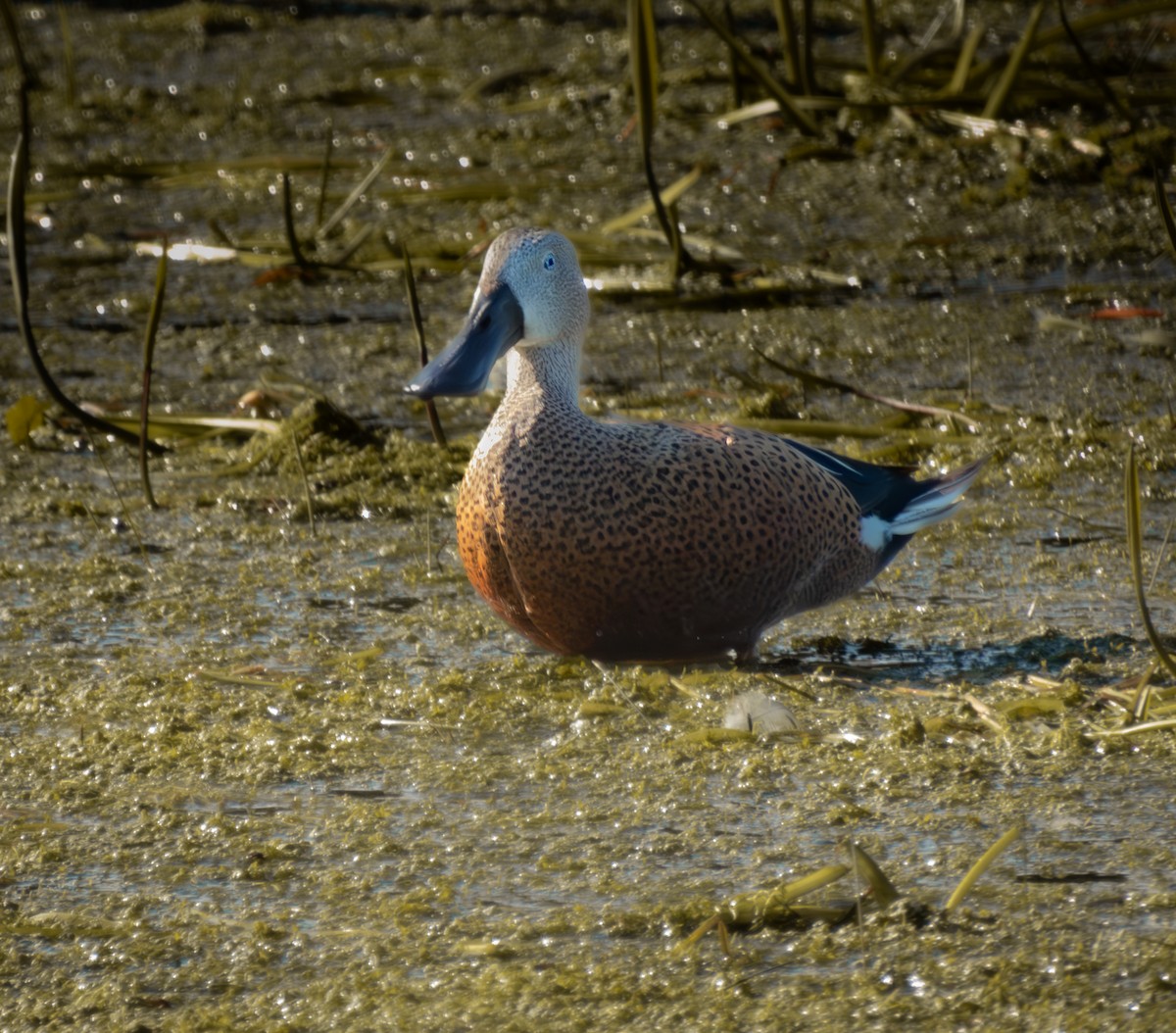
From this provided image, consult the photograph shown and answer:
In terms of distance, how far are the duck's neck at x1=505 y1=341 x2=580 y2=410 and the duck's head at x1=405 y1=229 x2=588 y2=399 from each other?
0.05 ft

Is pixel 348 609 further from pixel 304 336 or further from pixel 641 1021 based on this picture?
pixel 304 336

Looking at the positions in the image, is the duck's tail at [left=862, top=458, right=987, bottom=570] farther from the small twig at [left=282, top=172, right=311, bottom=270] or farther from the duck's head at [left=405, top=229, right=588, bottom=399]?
the small twig at [left=282, top=172, right=311, bottom=270]

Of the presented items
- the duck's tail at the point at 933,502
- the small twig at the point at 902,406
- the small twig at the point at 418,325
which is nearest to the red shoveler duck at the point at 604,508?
the duck's tail at the point at 933,502

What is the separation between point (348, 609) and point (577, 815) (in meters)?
1.09

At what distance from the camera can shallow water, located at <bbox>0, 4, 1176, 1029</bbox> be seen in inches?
91.7

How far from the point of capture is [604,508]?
3.07 meters

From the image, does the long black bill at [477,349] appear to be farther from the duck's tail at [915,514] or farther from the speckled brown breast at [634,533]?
the duck's tail at [915,514]

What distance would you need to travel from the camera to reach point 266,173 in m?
7.23

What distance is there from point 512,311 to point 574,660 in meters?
0.63

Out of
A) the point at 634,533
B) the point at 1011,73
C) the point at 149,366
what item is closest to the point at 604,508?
the point at 634,533

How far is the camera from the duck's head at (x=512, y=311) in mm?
3152

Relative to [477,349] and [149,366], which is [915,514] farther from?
[149,366]

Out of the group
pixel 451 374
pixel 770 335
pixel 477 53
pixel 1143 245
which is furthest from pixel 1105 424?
pixel 477 53

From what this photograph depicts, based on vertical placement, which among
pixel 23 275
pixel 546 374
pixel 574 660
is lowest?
pixel 574 660
